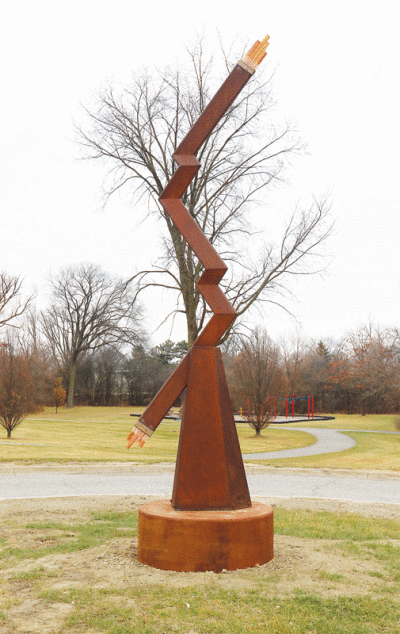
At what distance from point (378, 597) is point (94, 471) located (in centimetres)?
862

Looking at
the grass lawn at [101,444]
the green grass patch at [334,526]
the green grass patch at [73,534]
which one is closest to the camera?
the green grass patch at [73,534]

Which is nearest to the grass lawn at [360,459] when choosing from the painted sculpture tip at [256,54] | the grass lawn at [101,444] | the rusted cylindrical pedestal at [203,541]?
the grass lawn at [101,444]

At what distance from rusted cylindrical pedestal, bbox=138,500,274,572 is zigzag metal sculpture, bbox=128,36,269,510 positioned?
1.04ft

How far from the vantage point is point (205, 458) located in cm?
548

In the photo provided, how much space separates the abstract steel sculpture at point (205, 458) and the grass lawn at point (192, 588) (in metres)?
0.19

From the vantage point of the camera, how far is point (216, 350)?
5.88m

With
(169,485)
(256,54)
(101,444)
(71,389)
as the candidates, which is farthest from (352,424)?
(256,54)

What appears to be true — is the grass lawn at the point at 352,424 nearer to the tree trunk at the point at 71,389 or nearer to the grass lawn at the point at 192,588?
the tree trunk at the point at 71,389

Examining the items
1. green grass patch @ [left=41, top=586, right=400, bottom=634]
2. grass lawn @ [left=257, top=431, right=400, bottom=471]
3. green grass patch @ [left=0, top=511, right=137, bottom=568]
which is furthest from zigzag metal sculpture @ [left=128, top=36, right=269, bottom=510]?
grass lawn @ [left=257, top=431, right=400, bottom=471]

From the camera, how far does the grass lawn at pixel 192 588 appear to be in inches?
151

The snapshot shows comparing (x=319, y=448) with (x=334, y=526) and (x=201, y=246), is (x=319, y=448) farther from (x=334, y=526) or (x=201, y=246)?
(x=201, y=246)

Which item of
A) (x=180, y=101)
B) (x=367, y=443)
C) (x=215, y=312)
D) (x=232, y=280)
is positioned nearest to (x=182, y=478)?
(x=215, y=312)

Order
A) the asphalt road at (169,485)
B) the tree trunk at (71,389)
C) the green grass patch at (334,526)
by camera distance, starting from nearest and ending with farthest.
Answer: the green grass patch at (334,526) < the asphalt road at (169,485) < the tree trunk at (71,389)

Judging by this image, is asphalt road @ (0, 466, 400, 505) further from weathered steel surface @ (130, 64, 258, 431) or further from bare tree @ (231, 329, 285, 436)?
bare tree @ (231, 329, 285, 436)
